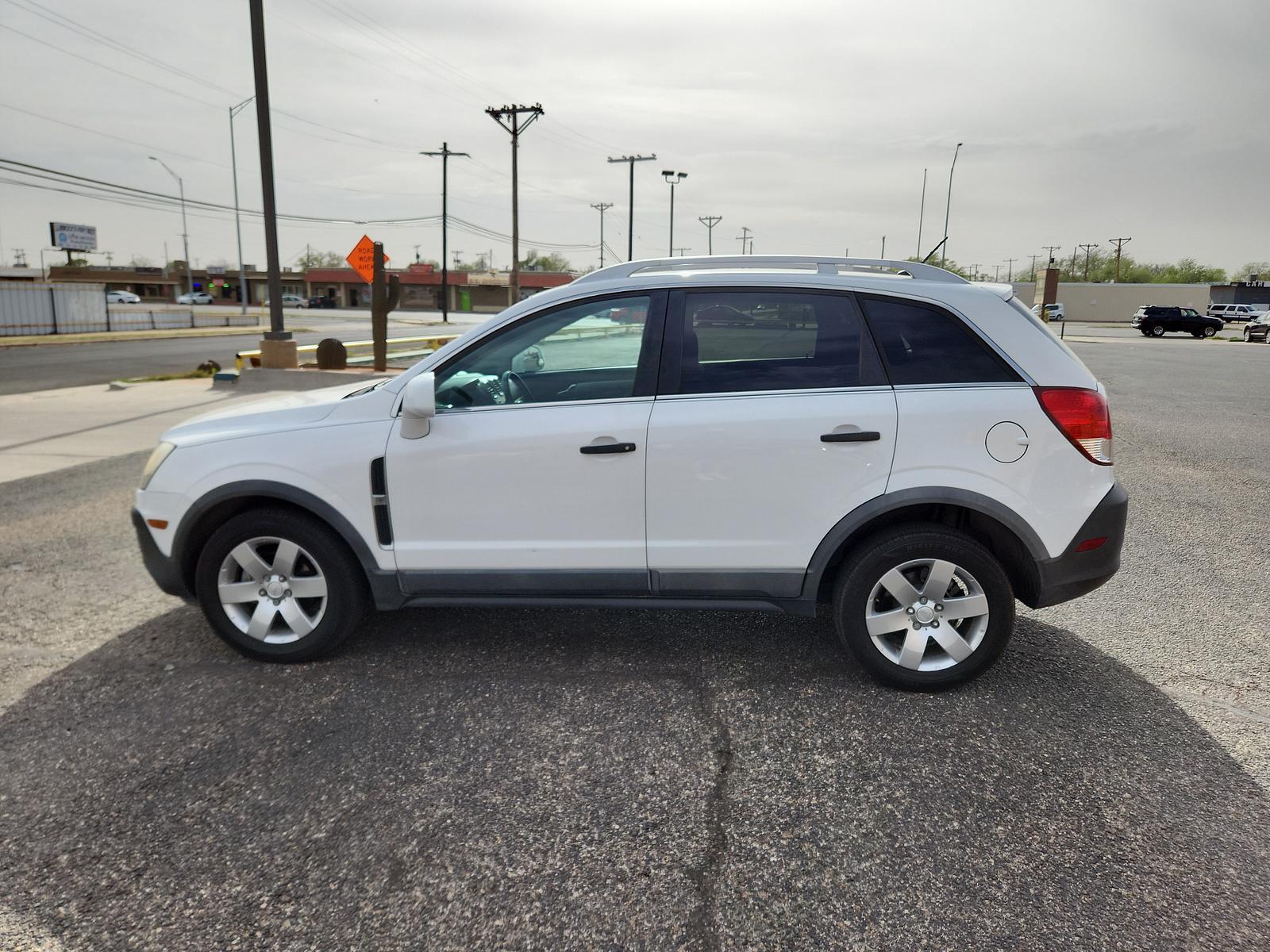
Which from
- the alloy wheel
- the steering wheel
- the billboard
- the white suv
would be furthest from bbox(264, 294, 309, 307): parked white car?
the alloy wheel

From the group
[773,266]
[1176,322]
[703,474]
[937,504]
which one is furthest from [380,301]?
[1176,322]

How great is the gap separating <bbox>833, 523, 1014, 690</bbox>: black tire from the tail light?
0.58m

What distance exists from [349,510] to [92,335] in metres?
39.2

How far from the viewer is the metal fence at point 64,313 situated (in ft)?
120

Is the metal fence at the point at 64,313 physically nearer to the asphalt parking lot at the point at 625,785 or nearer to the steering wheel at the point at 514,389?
the asphalt parking lot at the point at 625,785

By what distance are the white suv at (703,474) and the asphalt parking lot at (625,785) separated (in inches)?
16.0

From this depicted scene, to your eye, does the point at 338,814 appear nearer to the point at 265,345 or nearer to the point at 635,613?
the point at 635,613

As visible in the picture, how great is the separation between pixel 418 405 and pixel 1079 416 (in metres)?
2.72

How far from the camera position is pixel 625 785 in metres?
3.14

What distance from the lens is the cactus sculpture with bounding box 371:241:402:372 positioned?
611 inches

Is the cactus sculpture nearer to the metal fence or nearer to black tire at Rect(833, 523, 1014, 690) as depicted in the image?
black tire at Rect(833, 523, 1014, 690)

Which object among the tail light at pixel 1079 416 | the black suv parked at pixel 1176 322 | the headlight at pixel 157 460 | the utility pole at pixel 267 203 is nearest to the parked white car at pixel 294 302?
the black suv parked at pixel 1176 322

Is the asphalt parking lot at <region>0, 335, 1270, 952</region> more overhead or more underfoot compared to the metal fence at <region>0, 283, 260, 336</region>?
more underfoot

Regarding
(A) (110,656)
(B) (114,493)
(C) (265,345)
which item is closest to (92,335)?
(C) (265,345)
